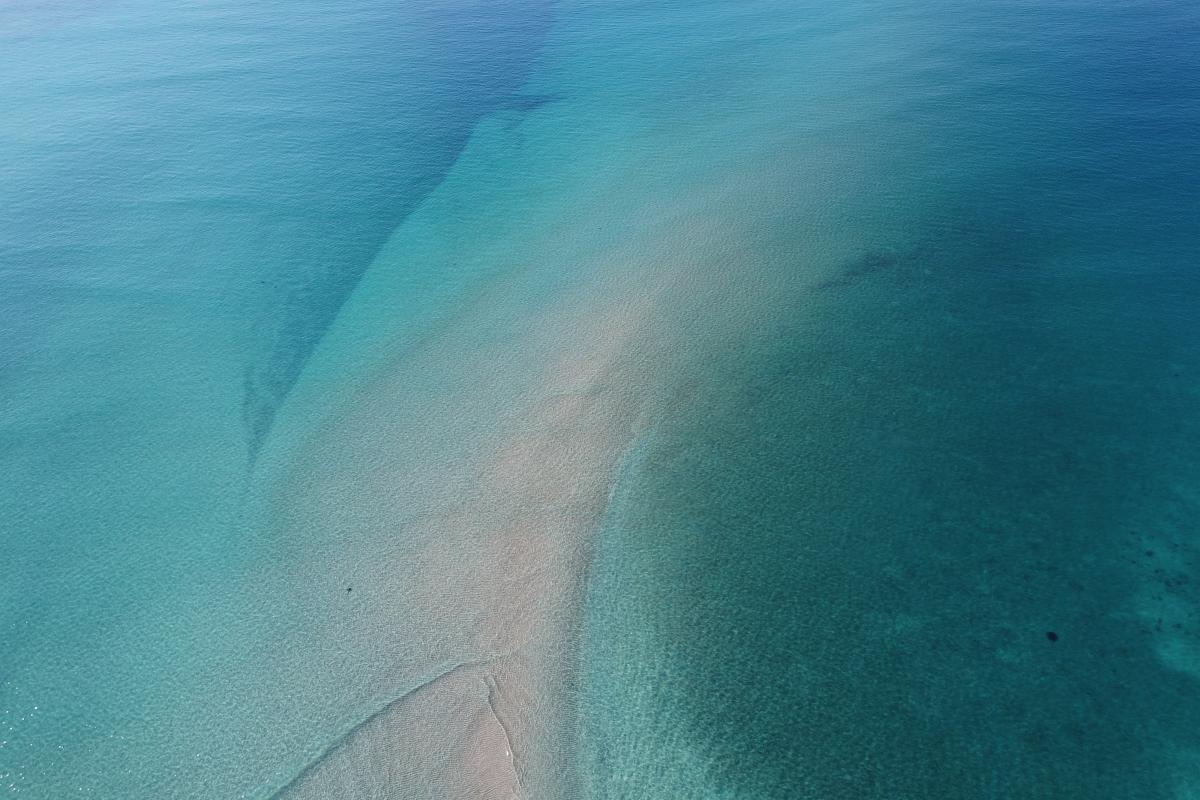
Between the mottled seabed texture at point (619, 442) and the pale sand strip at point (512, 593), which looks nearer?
the pale sand strip at point (512, 593)

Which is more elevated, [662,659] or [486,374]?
[486,374]

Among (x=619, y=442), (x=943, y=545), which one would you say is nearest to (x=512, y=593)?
(x=619, y=442)

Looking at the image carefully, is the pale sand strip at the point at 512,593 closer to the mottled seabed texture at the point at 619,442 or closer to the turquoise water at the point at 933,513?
the mottled seabed texture at the point at 619,442

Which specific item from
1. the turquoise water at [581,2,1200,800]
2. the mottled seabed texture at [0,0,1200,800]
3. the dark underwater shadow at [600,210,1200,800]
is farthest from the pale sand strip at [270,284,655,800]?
the dark underwater shadow at [600,210,1200,800]

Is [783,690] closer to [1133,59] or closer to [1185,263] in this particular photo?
[1185,263]

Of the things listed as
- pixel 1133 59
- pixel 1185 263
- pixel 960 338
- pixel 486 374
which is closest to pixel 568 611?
pixel 486 374

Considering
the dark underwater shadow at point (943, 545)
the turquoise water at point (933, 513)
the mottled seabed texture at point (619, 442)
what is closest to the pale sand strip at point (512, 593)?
the mottled seabed texture at point (619, 442)
